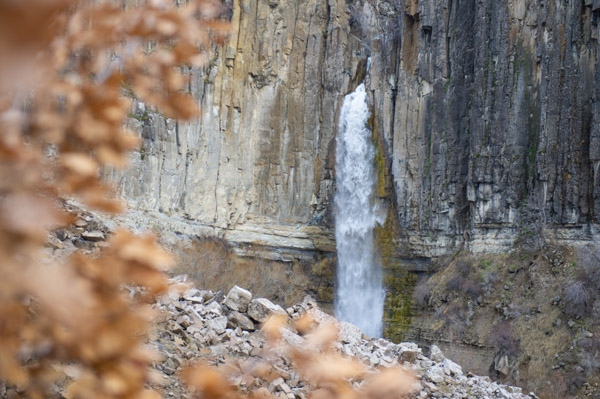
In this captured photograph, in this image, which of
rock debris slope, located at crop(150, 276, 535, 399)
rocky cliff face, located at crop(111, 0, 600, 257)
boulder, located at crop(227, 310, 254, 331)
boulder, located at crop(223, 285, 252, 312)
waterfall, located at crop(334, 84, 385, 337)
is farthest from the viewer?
waterfall, located at crop(334, 84, 385, 337)

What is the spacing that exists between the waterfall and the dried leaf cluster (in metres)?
35.3

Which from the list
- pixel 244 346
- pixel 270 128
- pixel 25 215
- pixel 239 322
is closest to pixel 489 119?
pixel 270 128

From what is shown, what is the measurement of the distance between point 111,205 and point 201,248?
3523cm

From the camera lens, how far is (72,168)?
1818mm

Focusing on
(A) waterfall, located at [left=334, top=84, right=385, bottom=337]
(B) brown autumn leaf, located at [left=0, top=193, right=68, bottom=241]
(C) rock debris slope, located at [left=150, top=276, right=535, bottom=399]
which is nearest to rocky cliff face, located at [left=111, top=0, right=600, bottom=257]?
(A) waterfall, located at [left=334, top=84, right=385, bottom=337]

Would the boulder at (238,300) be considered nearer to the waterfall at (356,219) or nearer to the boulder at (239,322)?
the boulder at (239,322)

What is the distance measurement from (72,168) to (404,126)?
36.3 m

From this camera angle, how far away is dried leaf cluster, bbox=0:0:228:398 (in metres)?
1.55

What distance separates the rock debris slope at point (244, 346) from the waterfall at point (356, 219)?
20.7 meters

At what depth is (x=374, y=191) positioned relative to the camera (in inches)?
1554

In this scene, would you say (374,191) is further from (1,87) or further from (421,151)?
(1,87)

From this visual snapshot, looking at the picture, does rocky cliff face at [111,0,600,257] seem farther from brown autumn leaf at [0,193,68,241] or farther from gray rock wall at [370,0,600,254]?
brown autumn leaf at [0,193,68,241]

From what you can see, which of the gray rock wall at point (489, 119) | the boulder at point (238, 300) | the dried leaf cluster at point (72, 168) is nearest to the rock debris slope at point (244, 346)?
the boulder at point (238, 300)

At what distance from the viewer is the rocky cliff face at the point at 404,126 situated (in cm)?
2909
